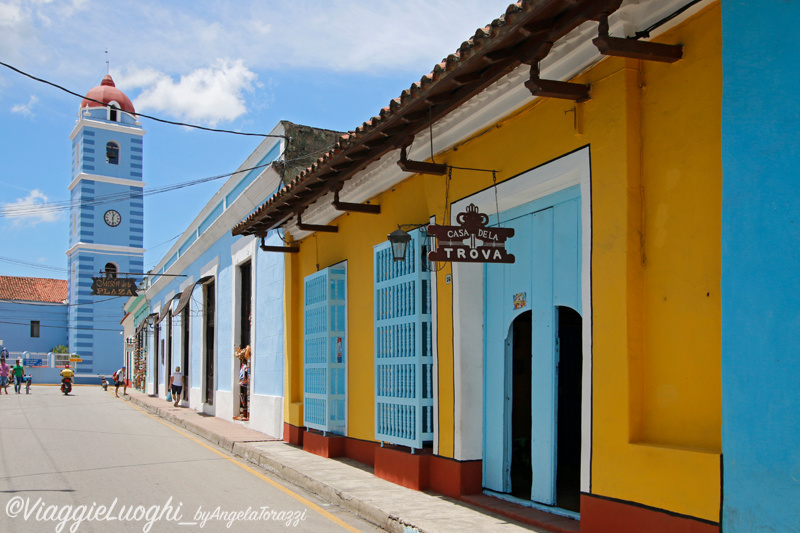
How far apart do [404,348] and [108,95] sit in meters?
45.7

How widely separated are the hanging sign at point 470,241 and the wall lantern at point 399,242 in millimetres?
1834

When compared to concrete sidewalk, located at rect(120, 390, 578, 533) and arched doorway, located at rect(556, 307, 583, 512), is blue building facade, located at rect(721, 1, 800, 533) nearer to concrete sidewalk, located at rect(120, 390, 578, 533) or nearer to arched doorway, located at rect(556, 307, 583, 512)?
concrete sidewalk, located at rect(120, 390, 578, 533)

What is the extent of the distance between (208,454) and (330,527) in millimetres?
5921

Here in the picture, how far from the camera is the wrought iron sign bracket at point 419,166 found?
7.54m

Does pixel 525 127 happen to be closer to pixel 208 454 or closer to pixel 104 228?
pixel 208 454

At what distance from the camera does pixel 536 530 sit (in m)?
5.75

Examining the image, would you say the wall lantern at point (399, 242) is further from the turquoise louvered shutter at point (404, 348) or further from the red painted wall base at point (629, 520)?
the red painted wall base at point (629, 520)

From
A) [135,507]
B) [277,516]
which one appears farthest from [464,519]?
[135,507]

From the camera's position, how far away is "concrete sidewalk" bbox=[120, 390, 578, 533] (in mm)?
6031

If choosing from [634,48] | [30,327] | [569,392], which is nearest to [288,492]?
[569,392]

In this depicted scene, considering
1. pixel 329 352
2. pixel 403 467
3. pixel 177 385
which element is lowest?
pixel 177 385

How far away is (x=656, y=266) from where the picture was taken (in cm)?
504

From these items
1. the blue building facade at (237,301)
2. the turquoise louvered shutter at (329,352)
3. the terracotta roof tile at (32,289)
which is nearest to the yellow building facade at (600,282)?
the turquoise louvered shutter at (329,352)

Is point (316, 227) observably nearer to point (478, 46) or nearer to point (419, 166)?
point (419, 166)
